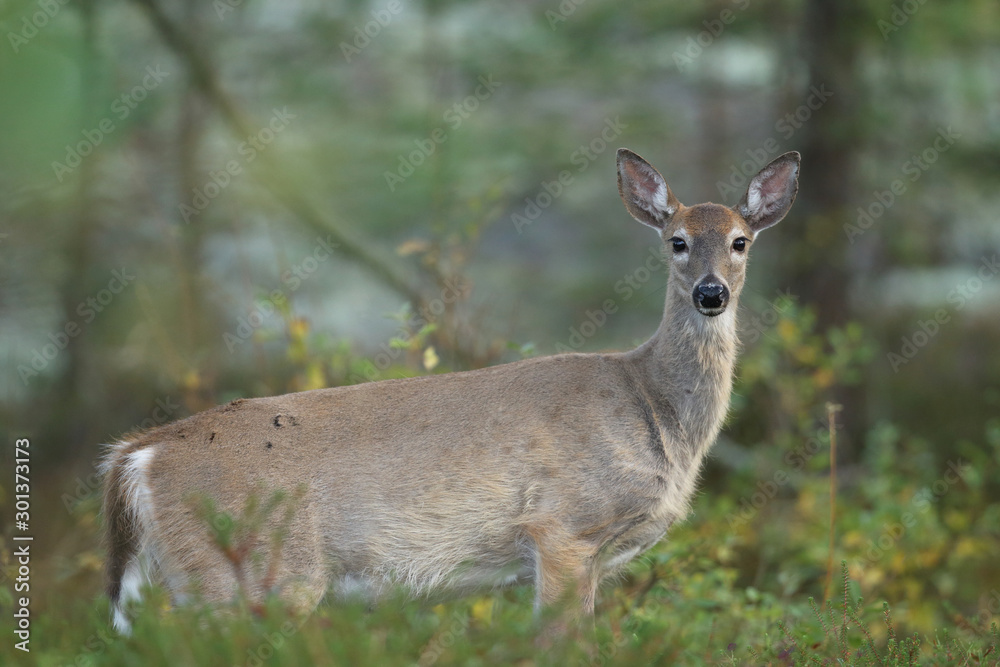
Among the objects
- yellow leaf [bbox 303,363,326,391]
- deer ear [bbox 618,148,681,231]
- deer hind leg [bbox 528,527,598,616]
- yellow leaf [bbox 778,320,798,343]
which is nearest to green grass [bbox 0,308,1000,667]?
yellow leaf [bbox 778,320,798,343]

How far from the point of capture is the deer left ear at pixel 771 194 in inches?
226

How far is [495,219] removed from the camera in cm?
1048

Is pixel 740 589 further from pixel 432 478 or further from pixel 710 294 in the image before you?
pixel 432 478

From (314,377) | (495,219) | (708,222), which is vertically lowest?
(495,219)

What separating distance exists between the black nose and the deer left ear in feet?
2.49

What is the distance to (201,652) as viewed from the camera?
3191mm

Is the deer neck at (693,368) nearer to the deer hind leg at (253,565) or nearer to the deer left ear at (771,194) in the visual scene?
the deer left ear at (771,194)

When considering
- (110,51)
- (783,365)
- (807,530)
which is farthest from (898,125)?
(110,51)

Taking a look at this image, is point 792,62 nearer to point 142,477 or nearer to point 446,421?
point 446,421

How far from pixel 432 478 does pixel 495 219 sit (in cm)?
587

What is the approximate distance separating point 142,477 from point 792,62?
8624 millimetres

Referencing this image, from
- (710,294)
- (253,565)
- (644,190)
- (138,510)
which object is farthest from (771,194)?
(138,510)

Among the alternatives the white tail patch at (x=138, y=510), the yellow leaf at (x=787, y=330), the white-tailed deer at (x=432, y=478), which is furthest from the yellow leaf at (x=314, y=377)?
the yellow leaf at (x=787, y=330)

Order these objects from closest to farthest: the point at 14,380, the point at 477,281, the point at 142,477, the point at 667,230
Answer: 1. the point at 142,477
2. the point at 667,230
3. the point at 14,380
4. the point at 477,281
